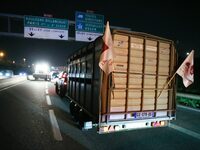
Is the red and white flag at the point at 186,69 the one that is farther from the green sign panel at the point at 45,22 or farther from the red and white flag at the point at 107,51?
the green sign panel at the point at 45,22

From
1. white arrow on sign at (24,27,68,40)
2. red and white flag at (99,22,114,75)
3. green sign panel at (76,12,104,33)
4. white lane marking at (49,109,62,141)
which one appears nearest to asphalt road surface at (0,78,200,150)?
white lane marking at (49,109,62,141)

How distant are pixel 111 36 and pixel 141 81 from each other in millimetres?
1483

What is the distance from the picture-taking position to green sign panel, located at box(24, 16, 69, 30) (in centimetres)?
2072

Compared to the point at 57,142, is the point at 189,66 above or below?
above

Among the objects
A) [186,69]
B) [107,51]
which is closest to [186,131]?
[186,69]

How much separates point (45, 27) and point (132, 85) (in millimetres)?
16993

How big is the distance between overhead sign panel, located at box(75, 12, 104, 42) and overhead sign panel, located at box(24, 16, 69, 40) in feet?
4.20

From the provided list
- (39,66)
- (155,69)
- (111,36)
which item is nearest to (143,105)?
(155,69)

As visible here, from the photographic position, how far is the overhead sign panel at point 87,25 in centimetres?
2184

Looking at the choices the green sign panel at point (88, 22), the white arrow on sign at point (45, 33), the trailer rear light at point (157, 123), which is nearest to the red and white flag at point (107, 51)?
the trailer rear light at point (157, 123)

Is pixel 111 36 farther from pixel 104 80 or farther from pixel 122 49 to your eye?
pixel 104 80

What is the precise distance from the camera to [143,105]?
6.03m

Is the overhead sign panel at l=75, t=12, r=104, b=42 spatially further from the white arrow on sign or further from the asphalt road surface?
the asphalt road surface

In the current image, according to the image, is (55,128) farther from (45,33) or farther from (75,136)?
(45,33)
